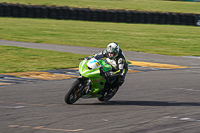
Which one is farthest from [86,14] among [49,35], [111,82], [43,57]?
[111,82]

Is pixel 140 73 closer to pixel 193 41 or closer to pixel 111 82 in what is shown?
pixel 111 82

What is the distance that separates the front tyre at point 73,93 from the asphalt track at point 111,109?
0.14 meters

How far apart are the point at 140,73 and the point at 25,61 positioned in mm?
5042

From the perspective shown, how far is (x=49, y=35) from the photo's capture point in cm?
2988

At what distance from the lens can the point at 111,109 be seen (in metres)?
8.70

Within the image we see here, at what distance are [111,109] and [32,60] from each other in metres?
9.36

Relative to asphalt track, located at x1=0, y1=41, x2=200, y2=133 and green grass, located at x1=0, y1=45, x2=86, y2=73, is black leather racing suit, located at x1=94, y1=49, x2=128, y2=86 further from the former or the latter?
green grass, located at x1=0, y1=45, x2=86, y2=73

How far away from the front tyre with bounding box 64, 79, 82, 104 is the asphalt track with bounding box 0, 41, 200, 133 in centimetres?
14

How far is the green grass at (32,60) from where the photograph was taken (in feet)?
50.4

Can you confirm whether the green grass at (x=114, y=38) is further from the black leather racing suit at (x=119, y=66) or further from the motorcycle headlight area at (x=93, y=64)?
the motorcycle headlight area at (x=93, y=64)

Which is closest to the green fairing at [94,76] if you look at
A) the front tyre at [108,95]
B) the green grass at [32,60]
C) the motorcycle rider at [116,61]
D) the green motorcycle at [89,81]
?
the green motorcycle at [89,81]

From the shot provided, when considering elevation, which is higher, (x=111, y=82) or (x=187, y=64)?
(x=111, y=82)

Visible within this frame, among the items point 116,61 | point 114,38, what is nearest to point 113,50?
point 116,61

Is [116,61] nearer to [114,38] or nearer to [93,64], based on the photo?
[93,64]
